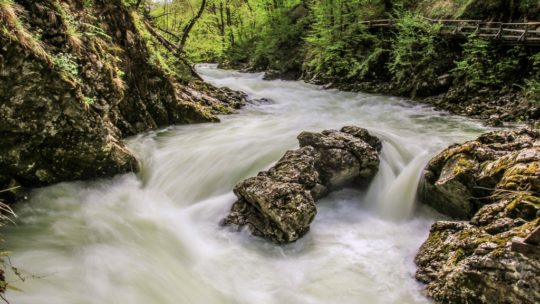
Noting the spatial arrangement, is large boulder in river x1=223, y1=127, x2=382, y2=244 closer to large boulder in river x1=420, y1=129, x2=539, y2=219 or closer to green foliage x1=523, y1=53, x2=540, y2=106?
large boulder in river x1=420, y1=129, x2=539, y2=219

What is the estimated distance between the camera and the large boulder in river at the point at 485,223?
12.4 ft

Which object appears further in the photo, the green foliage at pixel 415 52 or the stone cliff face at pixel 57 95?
the green foliage at pixel 415 52

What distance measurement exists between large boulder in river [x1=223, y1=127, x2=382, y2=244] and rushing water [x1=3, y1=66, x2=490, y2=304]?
10.1 inches

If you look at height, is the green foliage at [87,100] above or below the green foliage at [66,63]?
below

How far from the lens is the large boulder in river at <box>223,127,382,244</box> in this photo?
18.6 ft

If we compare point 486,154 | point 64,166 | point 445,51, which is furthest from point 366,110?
point 64,166

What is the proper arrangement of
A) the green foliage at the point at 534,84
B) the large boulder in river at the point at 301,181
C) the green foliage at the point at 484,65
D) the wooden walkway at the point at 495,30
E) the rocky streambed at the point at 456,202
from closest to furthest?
the rocky streambed at the point at 456,202, the large boulder in river at the point at 301,181, the green foliage at the point at 534,84, the wooden walkway at the point at 495,30, the green foliage at the point at 484,65

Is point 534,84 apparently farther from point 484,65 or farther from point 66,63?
point 66,63

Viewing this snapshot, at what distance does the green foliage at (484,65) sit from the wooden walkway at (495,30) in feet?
1.09

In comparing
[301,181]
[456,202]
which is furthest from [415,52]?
[301,181]

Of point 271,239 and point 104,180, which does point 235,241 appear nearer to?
point 271,239

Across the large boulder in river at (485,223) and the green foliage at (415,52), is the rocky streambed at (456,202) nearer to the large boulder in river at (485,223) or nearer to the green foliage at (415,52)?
the large boulder in river at (485,223)

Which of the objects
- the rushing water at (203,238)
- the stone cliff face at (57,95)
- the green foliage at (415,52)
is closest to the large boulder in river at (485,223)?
the rushing water at (203,238)

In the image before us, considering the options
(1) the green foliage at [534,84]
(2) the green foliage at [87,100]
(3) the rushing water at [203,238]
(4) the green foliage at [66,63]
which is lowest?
(3) the rushing water at [203,238]
